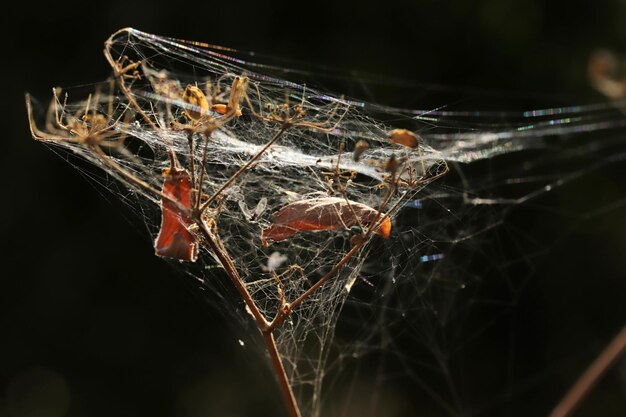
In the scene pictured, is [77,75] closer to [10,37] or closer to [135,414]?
[10,37]

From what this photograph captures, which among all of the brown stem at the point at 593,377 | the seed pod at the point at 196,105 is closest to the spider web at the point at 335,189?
the seed pod at the point at 196,105

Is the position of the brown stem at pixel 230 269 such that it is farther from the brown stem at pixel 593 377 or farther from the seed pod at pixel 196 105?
the brown stem at pixel 593 377

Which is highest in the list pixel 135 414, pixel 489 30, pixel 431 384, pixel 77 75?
pixel 489 30

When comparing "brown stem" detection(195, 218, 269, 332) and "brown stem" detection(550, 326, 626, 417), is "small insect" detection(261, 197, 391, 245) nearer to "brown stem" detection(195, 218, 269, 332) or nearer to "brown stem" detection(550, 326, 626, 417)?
"brown stem" detection(195, 218, 269, 332)

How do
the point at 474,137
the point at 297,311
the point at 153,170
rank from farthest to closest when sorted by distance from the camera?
the point at 474,137 → the point at 297,311 → the point at 153,170

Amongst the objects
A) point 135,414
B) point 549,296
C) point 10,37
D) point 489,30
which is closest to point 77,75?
point 10,37

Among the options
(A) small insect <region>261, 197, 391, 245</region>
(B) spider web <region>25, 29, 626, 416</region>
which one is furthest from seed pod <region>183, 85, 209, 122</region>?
(A) small insect <region>261, 197, 391, 245</region>

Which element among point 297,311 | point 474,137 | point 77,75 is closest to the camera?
point 297,311
